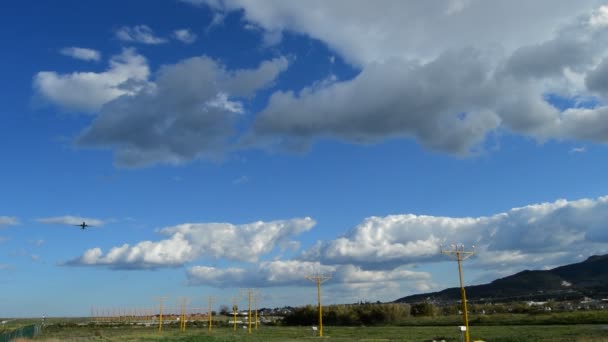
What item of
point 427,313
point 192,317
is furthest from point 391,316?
point 192,317

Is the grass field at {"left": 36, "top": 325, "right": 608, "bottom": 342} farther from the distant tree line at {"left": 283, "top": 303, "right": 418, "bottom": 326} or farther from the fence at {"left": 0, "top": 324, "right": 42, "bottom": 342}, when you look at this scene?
the distant tree line at {"left": 283, "top": 303, "right": 418, "bottom": 326}

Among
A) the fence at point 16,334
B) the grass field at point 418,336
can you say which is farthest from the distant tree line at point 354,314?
the fence at point 16,334

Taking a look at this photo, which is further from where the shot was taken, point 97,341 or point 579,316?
point 579,316

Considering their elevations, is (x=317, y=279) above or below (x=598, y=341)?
above

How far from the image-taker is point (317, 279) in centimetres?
8281

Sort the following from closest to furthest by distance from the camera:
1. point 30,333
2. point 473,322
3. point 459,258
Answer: point 459,258, point 30,333, point 473,322

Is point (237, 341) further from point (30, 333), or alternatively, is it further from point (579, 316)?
point (579, 316)

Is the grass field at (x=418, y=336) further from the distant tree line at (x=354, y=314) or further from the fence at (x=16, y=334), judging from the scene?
the distant tree line at (x=354, y=314)

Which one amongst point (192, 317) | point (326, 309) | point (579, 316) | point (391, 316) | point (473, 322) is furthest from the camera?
point (192, 317)

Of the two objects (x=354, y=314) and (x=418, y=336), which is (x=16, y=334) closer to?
(x=418, y=336)

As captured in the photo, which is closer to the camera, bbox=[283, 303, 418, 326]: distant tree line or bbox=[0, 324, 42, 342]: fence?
bbox=[0, 324, 42, 342]: fence

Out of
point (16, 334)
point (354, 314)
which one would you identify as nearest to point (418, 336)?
point (16, 334)

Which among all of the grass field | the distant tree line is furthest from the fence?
the distant tree line

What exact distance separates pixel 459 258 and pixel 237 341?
28.3 m
